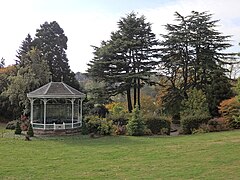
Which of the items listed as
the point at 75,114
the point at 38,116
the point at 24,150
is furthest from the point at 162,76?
the point at 24,150

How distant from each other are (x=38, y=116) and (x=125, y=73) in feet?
35.2

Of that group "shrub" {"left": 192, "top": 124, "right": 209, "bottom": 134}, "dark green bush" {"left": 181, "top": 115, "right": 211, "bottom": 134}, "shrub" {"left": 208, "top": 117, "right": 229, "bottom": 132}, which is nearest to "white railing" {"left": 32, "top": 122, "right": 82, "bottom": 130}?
"dark green bush" {"left": 181, "top": 115, "right": 211, "bottom": 134}

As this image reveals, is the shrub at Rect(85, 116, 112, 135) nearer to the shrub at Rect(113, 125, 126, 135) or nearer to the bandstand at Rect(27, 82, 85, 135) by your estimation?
the shrub at Rect(113, 125, 126, 135)

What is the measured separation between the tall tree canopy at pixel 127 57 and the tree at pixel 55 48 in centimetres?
984

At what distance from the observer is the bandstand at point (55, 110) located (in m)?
24.5

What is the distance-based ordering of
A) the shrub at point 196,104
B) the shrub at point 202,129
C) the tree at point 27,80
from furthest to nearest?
the tree at point 27,80 < the shrub at point 196,104 < the shrub at point 202,129

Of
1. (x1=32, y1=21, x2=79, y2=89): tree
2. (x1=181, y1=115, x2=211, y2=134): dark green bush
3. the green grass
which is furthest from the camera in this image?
(x1=32, y1=21, x2=79, y2=89): tree

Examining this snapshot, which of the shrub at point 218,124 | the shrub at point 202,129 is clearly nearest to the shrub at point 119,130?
the shrub at point 202,129

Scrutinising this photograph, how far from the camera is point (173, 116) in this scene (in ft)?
117

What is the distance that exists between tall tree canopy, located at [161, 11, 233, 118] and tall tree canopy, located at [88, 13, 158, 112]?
1.93 meters

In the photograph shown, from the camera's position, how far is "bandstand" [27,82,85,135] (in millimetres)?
24531

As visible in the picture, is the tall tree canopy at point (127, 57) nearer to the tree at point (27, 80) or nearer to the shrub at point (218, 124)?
the tree at point (27, 80)

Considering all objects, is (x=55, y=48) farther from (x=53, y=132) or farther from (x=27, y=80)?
(x=53, y=132)

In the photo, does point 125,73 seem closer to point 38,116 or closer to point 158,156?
point 38,116
